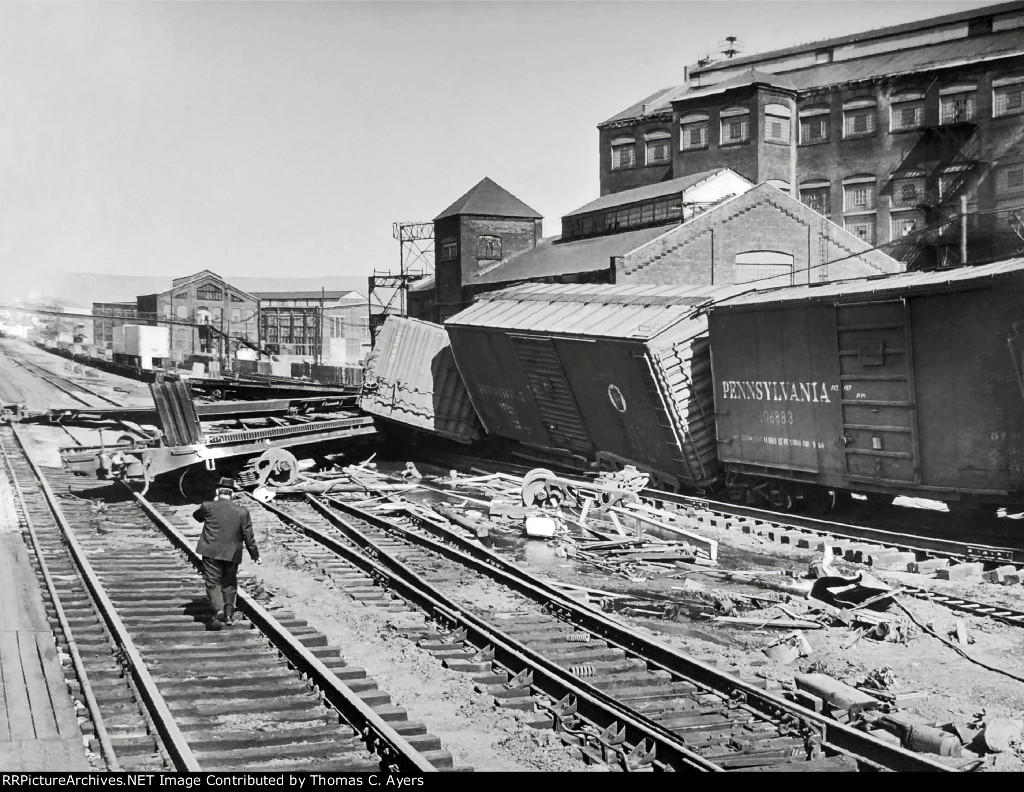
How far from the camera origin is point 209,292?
183 feet

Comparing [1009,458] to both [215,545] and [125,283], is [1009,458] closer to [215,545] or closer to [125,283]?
[215,545]

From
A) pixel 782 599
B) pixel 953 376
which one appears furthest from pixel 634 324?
pixel 782 599

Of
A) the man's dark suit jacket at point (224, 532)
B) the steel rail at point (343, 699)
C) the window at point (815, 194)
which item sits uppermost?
the window at point (815, 194)

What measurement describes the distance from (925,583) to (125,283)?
59.2 m

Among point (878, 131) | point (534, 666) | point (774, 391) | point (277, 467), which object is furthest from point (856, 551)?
point (878, 131)

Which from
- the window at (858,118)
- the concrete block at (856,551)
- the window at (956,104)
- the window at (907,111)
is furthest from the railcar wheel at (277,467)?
the window at (858,118)

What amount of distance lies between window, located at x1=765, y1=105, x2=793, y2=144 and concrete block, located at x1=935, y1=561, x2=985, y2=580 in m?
37.2

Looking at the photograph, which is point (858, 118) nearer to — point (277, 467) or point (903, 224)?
point (903, 224)

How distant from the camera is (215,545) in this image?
33.4ft

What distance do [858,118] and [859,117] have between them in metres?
0.07

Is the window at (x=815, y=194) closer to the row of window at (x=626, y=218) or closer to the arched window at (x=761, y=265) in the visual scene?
the row of window at (x=626, y=218)

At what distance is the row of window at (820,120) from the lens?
3631 centimetres

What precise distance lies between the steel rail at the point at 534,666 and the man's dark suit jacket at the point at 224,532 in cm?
229

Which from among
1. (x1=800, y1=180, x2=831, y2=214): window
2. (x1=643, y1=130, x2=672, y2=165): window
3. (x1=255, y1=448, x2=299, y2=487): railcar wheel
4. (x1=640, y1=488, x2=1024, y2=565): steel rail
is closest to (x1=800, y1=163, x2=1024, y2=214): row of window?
(x1=800, y1=180, x2=831, y2=214): window
